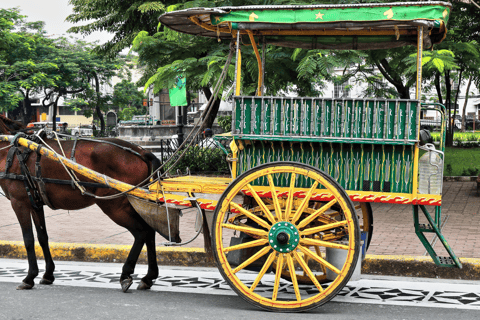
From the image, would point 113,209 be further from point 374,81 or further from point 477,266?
point 374,81

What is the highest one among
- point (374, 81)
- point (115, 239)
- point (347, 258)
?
point (374, 81)

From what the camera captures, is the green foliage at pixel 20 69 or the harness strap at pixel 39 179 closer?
the harness strap at pixel 39 179

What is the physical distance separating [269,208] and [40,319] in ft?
6.94

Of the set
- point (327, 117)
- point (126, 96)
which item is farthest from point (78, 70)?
point (327, 117)

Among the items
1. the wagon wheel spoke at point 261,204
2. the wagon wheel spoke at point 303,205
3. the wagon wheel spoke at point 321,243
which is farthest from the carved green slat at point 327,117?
the wagon wheel spoke at point 321,243

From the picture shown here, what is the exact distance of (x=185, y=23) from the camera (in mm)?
5488

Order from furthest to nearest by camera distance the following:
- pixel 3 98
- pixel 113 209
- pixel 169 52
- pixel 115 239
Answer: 1. pixel 3 98
2. pixel 169 52
3. pixel 115 239
4. pixel 113 209

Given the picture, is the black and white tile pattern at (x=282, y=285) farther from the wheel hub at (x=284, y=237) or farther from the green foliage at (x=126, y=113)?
the green foliage at (x=126, y=113)

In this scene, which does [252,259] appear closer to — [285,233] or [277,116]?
[285,233]

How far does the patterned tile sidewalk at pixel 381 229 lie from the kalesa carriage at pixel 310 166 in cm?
199

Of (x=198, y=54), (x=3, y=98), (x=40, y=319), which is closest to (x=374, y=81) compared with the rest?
(x=198, y=54)

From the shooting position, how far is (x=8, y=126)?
5.96 m

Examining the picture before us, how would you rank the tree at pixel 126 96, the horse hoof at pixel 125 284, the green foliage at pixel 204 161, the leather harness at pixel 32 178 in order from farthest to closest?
the tree at pixel 126 96 < the green foliage at pixel 204 161 < the leather harness at pixel 32 178 < the horse hoof at pixel 125 284

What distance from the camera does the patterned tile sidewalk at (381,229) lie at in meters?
7.09
